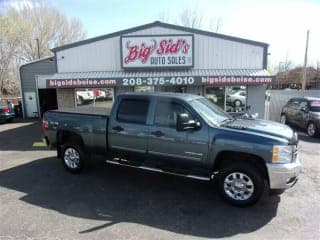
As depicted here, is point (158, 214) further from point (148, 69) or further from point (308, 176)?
point (148, 69)

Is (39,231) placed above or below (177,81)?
below

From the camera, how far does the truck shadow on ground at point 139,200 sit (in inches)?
156

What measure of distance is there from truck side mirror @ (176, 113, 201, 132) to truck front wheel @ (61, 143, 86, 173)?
8.94 feet

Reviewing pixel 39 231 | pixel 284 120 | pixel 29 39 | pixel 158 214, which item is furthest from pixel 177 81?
pixel 29 39

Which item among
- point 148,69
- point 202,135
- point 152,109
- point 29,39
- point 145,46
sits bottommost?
point 202,135

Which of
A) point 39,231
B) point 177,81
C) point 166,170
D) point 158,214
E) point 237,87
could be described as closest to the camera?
point 39,231

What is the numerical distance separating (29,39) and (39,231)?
36163 mm

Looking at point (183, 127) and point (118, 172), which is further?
point (118, 172)

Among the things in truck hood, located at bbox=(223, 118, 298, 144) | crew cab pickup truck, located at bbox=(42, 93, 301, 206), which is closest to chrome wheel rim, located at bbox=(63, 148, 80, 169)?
crew cab pickup truck, located at bbox=(42, 93, 301, 206)

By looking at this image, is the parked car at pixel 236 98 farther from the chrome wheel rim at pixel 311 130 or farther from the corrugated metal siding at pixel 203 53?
the chrome wheel rim at pixel 311 130

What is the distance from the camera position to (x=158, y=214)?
4.24 meters

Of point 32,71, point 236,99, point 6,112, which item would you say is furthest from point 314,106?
point 32,71

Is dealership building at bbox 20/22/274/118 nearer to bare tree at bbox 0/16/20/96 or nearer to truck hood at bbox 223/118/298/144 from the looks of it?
truck hood at bbox 223/118/298/144

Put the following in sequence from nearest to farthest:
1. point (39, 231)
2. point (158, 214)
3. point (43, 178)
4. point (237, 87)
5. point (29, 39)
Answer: point (39, 231) < point (158, 214) < point (43, 178) < point (237, 87) < point (29, 39)
